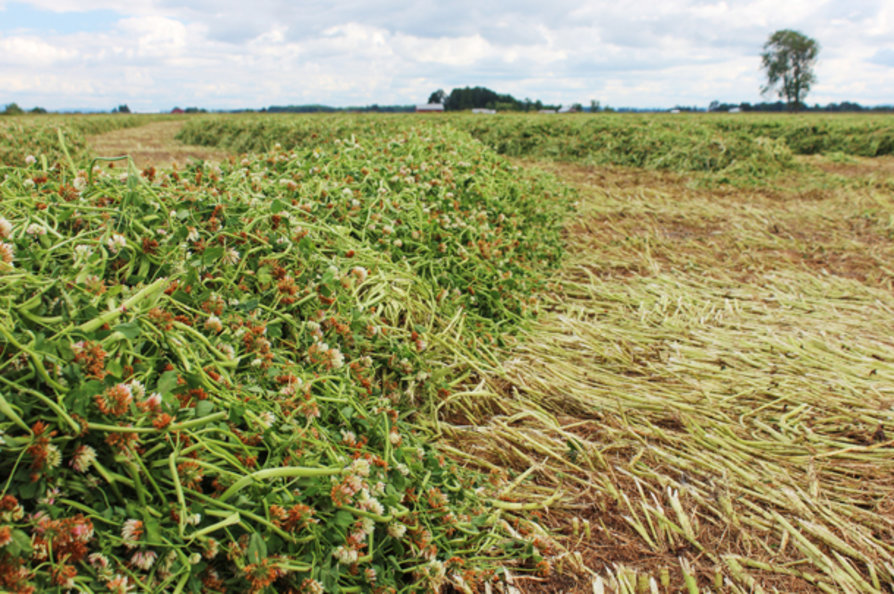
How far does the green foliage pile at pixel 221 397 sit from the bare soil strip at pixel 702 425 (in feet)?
1.12

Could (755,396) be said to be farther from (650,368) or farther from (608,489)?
(608,489)

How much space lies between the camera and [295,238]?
292 cm

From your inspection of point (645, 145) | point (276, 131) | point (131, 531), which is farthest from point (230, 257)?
point (276, 131)

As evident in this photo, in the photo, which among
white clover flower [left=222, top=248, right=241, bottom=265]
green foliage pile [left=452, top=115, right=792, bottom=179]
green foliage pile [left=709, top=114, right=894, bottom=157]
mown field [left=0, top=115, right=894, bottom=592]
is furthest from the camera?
green foliage pile [left=709, top=114, right=894, bottom=157]

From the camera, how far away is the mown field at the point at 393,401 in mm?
1537

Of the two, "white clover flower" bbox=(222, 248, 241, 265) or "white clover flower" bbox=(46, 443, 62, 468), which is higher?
"white clover flower" bbox=(222, 248, 241, 265)

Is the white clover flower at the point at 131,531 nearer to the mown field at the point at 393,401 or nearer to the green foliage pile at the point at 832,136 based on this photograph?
the mown field at the point at 393,401

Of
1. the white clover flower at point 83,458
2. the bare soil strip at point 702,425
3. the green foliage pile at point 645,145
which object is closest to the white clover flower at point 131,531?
the white clover flower at point 83,458

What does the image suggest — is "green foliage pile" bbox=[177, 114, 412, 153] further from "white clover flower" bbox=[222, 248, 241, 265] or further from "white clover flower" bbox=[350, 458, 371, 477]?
"white clover flower" bbox=[350, 458, 371, 477]

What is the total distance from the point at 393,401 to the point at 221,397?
1.17m

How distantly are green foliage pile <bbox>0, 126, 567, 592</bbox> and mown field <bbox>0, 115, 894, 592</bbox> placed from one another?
0.04ft

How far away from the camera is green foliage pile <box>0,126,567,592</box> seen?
4.83 feet

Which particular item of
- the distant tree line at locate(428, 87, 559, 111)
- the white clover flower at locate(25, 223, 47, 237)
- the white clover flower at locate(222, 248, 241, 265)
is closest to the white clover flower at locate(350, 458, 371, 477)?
the white clover flower at locate(222, 248, 241, 265)

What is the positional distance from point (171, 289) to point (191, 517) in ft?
3.24
